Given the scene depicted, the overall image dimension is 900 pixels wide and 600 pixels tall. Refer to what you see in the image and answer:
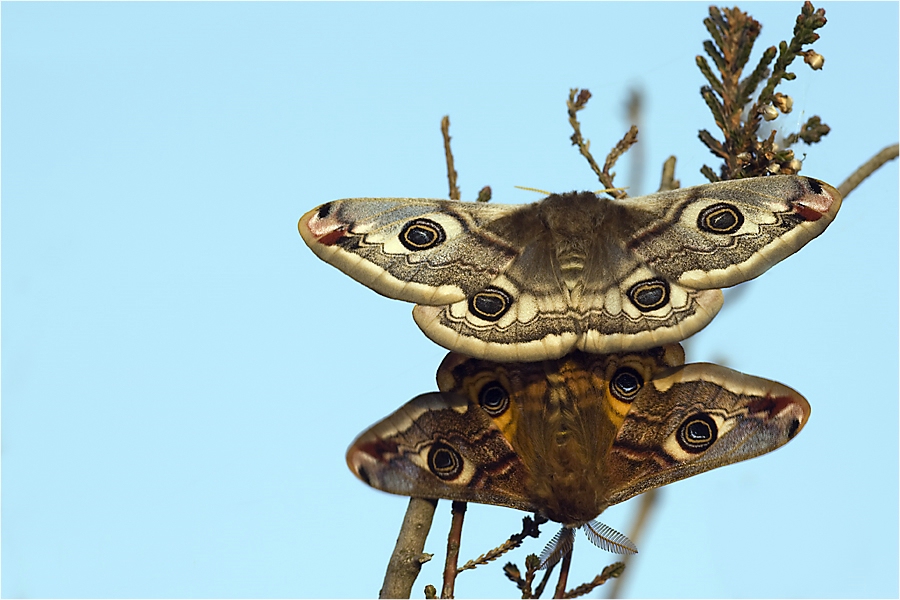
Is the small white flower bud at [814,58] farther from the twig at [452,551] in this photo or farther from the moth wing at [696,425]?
the twig at [452,551]

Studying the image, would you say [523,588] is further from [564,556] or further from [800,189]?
[800,189]

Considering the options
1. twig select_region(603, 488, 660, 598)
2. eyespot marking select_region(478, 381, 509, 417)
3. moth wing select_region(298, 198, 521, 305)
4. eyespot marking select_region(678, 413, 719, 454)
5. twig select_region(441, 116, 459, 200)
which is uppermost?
twig select_region(441, 116, 459, 200)

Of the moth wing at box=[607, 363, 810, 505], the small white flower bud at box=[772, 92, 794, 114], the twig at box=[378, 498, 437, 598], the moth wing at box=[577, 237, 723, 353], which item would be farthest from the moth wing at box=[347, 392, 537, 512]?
the small white flower bud at box=[772, 92, 794, 114]

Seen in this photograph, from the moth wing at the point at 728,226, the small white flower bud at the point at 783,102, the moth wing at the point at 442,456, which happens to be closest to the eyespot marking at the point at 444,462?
the moth wing at the point at 442,456

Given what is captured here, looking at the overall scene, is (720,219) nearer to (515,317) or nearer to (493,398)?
(515,317)

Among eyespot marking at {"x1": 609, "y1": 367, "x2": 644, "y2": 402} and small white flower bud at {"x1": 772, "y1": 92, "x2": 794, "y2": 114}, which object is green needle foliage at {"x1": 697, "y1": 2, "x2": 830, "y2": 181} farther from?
eyespot marking at {"x1": 609, "y1": 367, "x2": 644, "y2": 402}

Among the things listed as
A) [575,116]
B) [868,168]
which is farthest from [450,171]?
[868,168]

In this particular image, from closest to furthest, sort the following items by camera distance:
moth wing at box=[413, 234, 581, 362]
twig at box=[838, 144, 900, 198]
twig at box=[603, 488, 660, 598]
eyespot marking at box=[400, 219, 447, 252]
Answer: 1. moth wing at box=[413, 234, 581, 362]
2. eyespot marking at box=[400, 219, 447, 252]
3. twig at box=[838, 144, 900, 198]
4. twig at box=[603, 488, 660, 598]

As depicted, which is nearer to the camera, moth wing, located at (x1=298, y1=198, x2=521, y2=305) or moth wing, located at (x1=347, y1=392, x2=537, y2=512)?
moth wing, located at (x1=347, y1=392, x2=537, y2=512)
